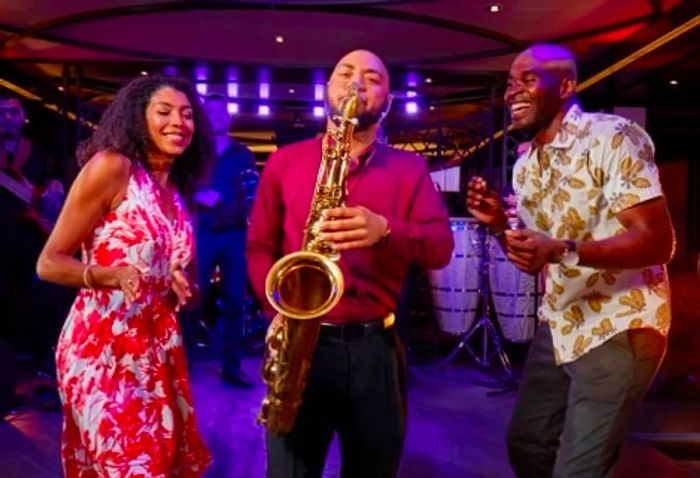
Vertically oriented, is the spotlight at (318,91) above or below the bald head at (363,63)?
above

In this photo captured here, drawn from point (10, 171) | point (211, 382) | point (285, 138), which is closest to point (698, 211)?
point (285, 138)

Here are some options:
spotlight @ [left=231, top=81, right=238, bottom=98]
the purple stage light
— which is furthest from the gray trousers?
the purple stage light

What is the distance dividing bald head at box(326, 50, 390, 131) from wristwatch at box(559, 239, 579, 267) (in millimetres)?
724

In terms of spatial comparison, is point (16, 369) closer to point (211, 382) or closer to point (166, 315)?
point (211, 382)

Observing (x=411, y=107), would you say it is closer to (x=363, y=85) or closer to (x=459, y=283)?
(x=459, y=283)

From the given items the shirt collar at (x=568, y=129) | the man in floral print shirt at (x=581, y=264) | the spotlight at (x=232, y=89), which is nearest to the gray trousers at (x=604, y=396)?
the man in floral print shirt at (x=581, y=264)

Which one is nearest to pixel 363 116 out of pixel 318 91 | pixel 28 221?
pixel 28 221

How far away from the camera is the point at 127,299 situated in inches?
81.0

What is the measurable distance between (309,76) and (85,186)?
6.94m

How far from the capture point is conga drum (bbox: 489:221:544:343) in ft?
21.6

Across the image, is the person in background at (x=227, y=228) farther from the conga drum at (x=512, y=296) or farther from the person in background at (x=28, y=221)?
the conga drum at (x=512, y=296)

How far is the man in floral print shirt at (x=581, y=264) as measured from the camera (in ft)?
7.07

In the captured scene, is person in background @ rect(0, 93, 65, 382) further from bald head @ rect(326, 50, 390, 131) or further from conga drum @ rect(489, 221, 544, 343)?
conga drum @ rect(489, 221, 544, 343)

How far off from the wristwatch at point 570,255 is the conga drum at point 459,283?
4.53 metres
